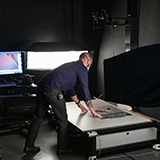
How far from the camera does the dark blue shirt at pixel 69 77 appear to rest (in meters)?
2.77

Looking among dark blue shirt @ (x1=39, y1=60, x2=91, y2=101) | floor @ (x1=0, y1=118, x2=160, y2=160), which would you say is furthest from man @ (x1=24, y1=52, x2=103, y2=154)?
floor @ (x1=0, y1=118, x2=160, y2=160)

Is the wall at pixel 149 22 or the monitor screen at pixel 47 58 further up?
the wall at pixel 149 22

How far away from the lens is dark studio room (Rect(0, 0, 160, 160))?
2078 mm

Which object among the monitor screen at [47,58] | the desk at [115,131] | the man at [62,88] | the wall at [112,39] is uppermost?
the wall at [112,39]

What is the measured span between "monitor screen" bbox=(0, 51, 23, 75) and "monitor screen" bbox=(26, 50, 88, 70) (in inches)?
8.2

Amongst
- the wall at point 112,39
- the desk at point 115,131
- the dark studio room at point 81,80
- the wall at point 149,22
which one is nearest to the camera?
the dark studio room at point 81,80

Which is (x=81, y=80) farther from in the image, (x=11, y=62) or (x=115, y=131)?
(x=11, y=62)

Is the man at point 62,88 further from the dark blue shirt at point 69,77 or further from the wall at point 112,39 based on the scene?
the wall at point 112,39

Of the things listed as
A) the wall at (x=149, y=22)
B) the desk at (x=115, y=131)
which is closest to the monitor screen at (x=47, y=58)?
the wall at (x=149, y=22)

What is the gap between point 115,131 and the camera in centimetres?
262

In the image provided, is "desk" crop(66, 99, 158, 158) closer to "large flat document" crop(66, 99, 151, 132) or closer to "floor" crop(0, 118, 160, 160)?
"large flat document" crop(66, 99, 151, 132)

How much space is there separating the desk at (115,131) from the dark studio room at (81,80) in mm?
11

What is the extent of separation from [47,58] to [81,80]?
64.3 inches

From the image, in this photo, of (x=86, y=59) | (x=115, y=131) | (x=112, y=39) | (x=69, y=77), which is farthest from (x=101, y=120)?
(x=112, y=39)
